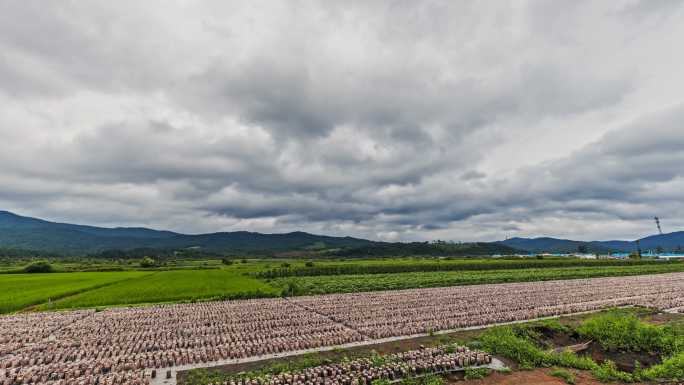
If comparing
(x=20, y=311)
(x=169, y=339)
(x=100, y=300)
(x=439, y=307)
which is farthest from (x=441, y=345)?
(x=20, y=311)

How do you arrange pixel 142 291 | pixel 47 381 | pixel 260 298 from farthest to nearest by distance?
pixel 142 291 → pixel 260 298 → pixel 47 381

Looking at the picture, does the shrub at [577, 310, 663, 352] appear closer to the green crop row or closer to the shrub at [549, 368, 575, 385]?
the shrub at [549, 368, 575, 385]

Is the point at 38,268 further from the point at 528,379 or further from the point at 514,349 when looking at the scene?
the point at 528,379

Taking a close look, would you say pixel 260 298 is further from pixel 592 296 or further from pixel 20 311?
pixel 592 296

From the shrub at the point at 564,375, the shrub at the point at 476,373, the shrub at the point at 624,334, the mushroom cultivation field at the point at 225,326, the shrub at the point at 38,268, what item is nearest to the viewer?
the shrub at the point at 564,375

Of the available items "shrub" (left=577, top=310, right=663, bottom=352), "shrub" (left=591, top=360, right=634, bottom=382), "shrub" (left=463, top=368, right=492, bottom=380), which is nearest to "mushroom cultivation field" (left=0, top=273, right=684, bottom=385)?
"shrub" (left=577, top=310, right=663, bottom=352)

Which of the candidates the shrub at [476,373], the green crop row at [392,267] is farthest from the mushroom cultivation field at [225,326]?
the green crop row at [392,267]

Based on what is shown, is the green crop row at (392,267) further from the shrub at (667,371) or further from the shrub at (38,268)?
the shrub at (667,371)
